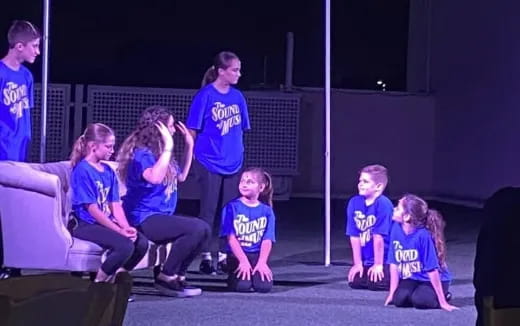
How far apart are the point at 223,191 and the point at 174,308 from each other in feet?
4.52

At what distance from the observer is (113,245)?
4.96m

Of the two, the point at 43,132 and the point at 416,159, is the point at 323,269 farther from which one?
the point at 416,159

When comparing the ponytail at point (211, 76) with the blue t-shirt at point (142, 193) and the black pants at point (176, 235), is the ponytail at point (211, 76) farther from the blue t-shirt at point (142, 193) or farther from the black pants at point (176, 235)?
the black pants at point (176, 235)

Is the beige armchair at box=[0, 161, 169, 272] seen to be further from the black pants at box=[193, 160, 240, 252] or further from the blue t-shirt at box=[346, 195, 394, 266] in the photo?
the blue t-shirt at box=[346, 195, 394, 266]

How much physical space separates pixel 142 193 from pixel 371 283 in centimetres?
148

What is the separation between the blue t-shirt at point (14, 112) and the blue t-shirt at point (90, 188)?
0.87 metres

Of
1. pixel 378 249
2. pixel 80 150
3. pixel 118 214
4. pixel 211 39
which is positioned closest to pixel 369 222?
pixel 378 249

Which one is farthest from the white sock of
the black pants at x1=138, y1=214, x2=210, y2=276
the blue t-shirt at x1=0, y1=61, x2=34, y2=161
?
the blue t-shirt at x1=0, y1=61, x2=34, y2=161

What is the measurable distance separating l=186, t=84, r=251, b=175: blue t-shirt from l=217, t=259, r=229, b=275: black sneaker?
0.57 m

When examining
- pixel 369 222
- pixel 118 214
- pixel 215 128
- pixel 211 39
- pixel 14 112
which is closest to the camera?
pixel 118 214

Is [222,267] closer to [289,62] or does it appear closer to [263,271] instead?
[263,271]

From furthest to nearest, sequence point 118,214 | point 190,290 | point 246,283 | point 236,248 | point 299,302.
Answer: point 236,248 → point 246,283 → point 190,290 → point 299,302 → point 118,214

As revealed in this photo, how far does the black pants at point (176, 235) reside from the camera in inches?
210

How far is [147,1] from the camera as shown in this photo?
1508 cm
